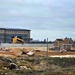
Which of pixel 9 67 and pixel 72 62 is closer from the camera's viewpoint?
pixel 9 67

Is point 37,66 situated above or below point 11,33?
below

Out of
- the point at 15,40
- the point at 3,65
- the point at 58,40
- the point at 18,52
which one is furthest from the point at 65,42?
the point at 3,65

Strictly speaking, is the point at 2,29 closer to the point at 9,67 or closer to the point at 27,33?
the point at 27,33

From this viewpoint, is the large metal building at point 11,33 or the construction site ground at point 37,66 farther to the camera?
the large metal building at point 11,33

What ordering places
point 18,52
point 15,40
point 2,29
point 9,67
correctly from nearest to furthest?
point 9,67 → point 18,52 → point 15,40 → point 2,29

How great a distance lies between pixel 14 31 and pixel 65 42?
63.0 m

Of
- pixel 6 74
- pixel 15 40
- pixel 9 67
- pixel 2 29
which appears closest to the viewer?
pixel 6 74

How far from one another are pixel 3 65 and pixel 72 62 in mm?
10259

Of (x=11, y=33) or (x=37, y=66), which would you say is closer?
(x=37, y=66)

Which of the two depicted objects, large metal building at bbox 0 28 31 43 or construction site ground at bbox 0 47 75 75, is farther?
large metal building at bbox 0 28 31 43

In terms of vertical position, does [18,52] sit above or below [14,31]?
below

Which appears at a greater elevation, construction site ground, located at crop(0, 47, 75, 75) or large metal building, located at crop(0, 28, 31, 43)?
large metal building, located at crop(0, 28, 31, 43)

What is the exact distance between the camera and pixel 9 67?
83.1 ft

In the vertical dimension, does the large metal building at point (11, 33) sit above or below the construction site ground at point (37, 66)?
above
